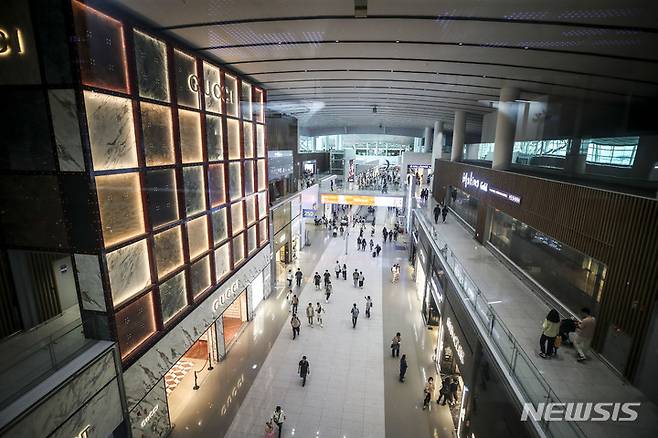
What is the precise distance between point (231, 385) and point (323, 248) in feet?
46.4

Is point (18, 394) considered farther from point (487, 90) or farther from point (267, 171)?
point (487, 90)

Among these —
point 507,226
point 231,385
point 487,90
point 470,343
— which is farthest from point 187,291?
point 487,90

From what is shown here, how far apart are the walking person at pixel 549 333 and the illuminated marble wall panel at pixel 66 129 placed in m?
8.59

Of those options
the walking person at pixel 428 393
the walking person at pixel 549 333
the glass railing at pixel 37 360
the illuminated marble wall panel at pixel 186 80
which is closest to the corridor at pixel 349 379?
the walking person at pixel 428 393

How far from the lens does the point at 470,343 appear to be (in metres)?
7.21

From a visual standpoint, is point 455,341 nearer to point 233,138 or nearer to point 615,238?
point 615,238

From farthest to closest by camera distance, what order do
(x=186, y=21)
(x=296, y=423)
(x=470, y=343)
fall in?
1. (x=296, y=423)
2. (x=470, y=343)
3. (x=186, y=21)

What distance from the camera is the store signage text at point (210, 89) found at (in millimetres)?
8438

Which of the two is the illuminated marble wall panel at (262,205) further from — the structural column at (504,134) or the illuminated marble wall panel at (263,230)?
the structural column at (504,134)

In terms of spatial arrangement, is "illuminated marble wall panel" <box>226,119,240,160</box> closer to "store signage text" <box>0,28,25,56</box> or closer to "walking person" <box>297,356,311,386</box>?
"store signage text" <box>0,28,25,56</box>

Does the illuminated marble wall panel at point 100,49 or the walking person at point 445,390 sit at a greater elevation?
the illuminated marble wall panel at point 100,49

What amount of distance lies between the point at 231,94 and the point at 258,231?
5.58m

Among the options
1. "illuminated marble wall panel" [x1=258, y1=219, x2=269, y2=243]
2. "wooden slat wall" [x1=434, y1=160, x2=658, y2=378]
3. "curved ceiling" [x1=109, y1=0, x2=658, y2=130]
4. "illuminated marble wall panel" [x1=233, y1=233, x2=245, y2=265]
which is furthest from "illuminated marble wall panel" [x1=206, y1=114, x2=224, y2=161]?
"wooden slat wall" [x1=434, y1=160, x2=658, y2=378]

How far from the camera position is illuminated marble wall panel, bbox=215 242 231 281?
10.3 meters
